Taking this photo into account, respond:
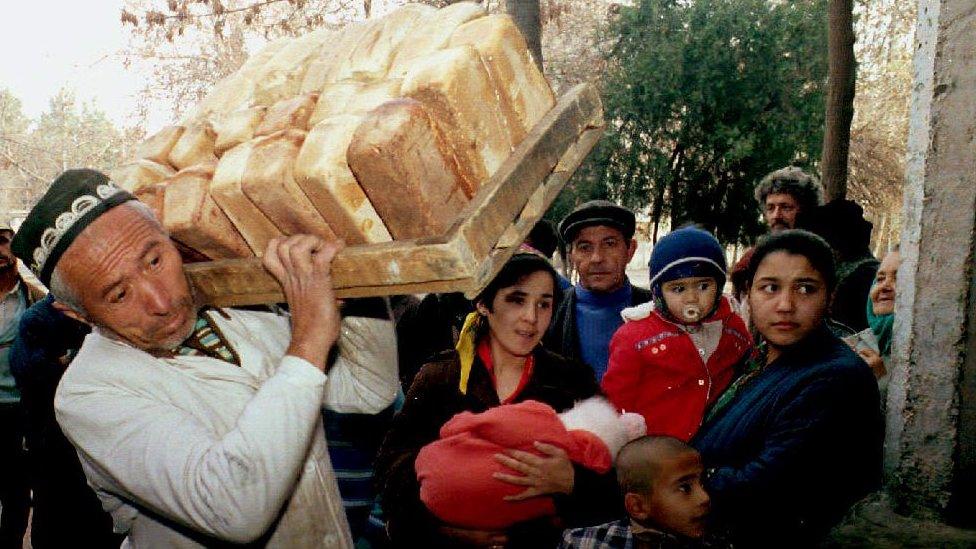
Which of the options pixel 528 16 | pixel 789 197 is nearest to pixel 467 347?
pixel 789 197

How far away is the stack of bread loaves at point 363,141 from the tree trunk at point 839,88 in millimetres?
6509

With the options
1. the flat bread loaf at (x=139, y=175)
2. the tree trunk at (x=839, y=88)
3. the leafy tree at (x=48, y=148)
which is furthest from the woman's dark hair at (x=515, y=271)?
the leafy tree at (x=48, y=148)

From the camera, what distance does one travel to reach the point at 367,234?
4.49 feet

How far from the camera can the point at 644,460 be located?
6.26 ft

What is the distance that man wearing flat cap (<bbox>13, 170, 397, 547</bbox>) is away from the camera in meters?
1.27

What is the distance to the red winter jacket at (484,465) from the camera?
1663mm

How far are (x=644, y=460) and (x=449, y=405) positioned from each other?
66 cm

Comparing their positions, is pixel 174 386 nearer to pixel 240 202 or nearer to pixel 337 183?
pixel 240 202

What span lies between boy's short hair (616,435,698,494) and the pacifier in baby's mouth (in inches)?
26.5

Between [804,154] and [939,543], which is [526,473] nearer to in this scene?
[939,543]

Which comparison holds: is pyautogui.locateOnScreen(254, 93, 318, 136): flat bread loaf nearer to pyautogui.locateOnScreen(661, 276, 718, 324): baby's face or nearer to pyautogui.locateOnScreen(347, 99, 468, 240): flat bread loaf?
pyautogui.locateOnScreen(347, 99, 468, 240): flat bread loaf

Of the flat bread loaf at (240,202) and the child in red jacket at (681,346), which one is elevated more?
the flat bread loaf at (240,202)

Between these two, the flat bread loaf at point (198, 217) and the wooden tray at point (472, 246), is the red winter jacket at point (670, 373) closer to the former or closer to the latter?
the wooden tray at point (472, 246)

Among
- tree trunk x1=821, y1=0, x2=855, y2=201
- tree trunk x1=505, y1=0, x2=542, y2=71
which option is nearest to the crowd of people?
tree trunk x1=505, y1=0, x2=542, y2=71
